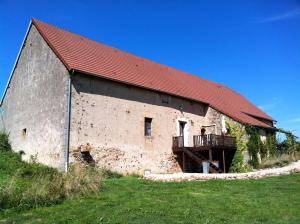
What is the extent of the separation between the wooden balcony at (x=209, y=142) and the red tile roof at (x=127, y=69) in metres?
2.15

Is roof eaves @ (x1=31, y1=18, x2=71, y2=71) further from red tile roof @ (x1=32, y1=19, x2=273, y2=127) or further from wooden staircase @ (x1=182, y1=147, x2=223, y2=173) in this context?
wooden staircase @ (x1=182, y1=147, x2=223, y2=173)

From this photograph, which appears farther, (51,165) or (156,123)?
(156,123)

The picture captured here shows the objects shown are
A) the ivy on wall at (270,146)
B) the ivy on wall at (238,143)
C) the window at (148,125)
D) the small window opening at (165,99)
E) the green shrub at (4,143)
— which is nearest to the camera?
the window at (148,125)

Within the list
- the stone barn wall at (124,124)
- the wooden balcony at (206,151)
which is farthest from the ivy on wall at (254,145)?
the stone barn wall at (124,124)

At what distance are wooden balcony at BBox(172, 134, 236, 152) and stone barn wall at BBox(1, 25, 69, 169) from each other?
7643 mm

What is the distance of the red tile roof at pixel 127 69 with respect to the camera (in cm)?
1828

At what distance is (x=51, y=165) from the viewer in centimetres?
1681

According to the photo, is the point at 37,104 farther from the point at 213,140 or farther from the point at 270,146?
the point at 270,146

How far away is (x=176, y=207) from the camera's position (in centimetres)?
896

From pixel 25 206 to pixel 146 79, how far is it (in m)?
13.1

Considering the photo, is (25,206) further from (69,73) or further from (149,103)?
(149,103)

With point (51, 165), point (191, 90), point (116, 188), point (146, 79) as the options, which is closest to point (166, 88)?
point (146, 79)

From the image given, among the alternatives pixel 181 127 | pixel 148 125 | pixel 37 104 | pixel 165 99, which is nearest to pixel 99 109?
pixel 148 125

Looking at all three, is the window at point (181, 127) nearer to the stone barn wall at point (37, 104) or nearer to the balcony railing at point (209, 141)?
the balcony railing at point (209, 141)
